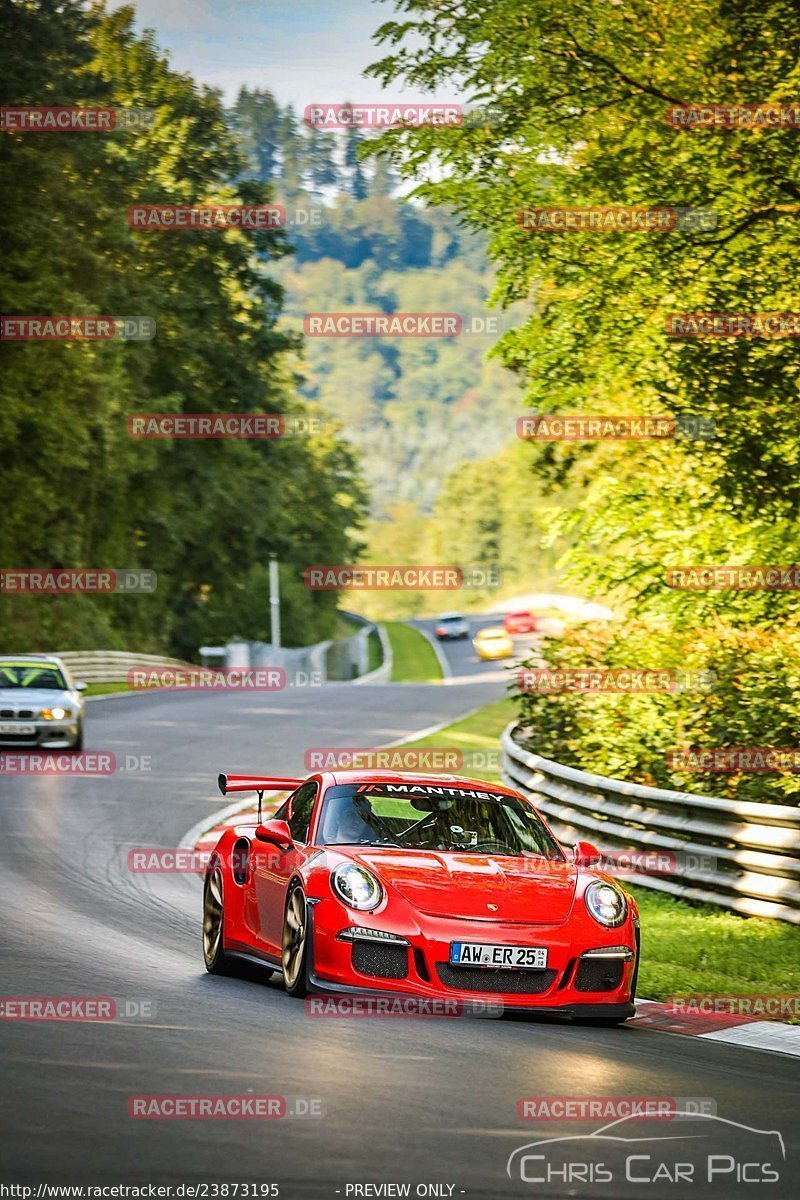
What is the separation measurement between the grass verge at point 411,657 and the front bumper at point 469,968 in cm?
7080

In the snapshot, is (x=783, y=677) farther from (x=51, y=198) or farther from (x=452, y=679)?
(x=452, y=679)

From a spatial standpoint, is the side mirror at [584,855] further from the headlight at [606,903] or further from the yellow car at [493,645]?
the yellow car at [493,645]

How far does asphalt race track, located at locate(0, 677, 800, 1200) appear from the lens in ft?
17.7

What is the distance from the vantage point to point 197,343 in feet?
200

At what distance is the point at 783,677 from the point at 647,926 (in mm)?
3548

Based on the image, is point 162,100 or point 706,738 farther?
point 162,100

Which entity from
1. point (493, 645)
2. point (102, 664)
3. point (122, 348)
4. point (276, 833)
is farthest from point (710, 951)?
point (493, 645)

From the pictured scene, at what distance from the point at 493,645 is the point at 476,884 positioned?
74674mm

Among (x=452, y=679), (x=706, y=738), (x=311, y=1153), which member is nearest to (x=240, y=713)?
(x=706, y=738)

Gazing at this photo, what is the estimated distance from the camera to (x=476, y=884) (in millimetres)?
8820

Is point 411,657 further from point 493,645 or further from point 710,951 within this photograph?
point 710,951

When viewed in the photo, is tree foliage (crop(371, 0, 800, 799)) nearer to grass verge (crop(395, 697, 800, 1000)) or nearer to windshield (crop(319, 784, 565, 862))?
grass verge (crop(395, 697, 800, 1000))

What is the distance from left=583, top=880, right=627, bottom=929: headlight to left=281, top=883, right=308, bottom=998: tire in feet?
4.83

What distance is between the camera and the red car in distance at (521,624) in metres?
90.4
